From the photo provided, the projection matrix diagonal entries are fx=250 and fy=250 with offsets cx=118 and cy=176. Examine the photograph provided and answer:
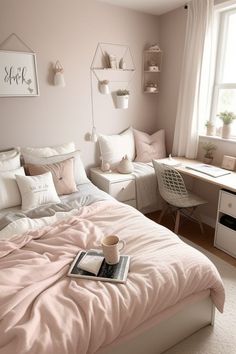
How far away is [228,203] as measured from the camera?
7.34 feet

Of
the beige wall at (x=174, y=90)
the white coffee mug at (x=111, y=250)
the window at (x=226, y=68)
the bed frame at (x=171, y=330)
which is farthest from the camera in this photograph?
the beige wall at (x=174, y=90)

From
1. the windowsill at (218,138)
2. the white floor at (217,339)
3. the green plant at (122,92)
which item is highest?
the green plant at (122,92)

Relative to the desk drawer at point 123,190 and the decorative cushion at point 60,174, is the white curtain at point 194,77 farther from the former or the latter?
the decorative cushion at point 60,174

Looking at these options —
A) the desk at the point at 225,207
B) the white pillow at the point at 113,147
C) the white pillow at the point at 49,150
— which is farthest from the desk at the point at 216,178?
the white pillow at the point at 49,150

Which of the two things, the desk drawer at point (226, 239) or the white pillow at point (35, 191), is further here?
the desk drawer at point (226, 239)

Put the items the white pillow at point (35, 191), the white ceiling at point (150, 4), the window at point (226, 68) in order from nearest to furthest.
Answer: the white pillow at point (35, 191) < the window at point (226, 68) < the white ceiling at point (150, 4)

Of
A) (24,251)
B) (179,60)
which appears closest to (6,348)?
(24,251)

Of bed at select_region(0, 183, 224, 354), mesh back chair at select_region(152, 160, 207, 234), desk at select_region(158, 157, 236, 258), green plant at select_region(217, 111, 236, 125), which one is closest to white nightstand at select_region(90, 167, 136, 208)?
mesh back chair at select_region(152, 160, 207, 234)

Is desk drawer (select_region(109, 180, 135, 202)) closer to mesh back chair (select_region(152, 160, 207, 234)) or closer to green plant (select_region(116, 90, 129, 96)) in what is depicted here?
mesh back chair (select_region(152, 160, 207, 234))

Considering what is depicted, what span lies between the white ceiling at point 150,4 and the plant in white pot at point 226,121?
1.31 meters

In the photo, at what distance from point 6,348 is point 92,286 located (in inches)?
16.9

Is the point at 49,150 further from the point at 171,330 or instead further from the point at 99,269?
the point at 171,330

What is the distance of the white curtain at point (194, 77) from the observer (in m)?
2.55

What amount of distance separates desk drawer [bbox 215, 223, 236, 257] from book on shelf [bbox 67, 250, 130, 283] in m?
1.30
